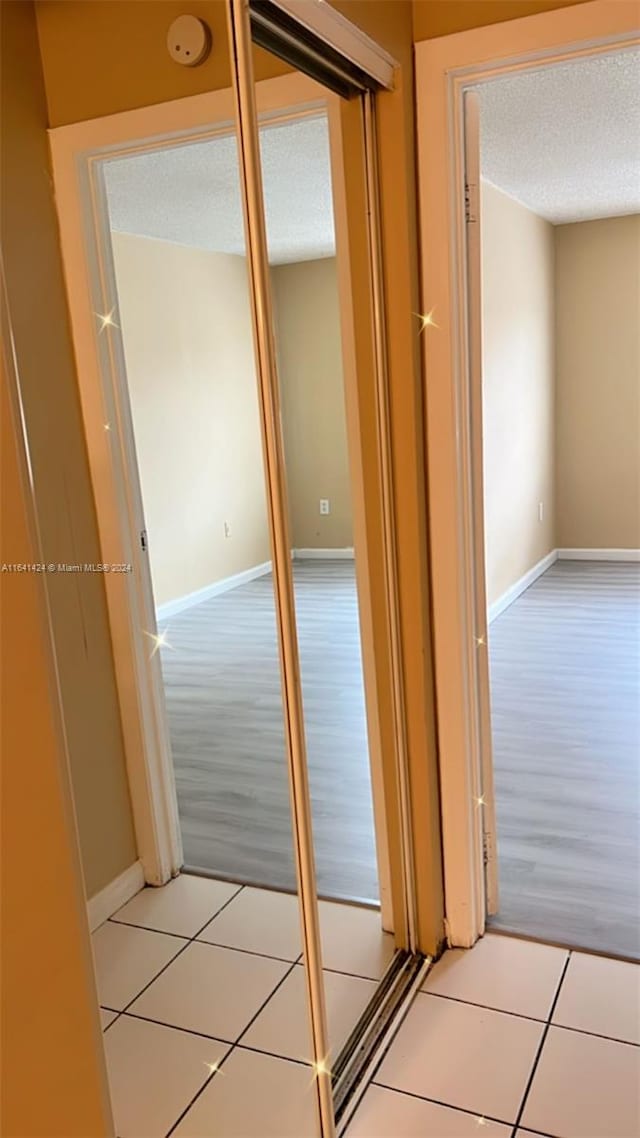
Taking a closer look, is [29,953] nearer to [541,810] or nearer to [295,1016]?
[295,1016]

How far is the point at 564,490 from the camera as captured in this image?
607cm

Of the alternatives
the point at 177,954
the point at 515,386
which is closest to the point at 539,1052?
the point at 177,954

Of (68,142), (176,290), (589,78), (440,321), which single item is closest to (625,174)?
(589,78)

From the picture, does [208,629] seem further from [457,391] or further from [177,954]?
[457,391]

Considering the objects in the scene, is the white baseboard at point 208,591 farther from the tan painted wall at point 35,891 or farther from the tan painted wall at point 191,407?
the tan painted wall at point 35,891

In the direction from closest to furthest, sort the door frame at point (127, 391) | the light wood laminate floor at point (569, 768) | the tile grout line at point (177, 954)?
the door frame at point (127, 391) < the tile grout line at point (177, 954) < the light wood laminate floor at point (569, 768)

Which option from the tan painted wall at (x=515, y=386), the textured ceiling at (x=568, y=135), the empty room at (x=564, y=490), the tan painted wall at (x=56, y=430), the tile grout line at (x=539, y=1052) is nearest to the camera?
the tan painted wall at (x=56, y=430)

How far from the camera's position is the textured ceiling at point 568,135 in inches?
114

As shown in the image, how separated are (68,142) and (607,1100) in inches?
68.7

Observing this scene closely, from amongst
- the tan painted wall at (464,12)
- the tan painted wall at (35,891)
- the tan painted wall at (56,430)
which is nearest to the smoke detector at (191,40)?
the tan painted wall at (56,430)

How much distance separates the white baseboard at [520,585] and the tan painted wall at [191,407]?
3.33 m

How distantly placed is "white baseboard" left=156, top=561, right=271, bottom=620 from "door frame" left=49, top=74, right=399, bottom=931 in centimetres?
12

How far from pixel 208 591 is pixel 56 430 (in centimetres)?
77

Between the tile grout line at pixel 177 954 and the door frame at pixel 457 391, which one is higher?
the door frame at pixel 457 391
